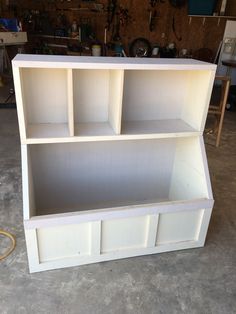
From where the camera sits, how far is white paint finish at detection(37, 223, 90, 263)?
136 centimetres

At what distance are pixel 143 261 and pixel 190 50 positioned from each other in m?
5.96

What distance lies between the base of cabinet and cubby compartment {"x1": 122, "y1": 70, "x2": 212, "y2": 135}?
507 millimetres

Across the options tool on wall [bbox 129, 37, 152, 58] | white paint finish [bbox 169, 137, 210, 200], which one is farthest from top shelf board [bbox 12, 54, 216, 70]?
tool on wall [bbox 129, 37, 152, 58]

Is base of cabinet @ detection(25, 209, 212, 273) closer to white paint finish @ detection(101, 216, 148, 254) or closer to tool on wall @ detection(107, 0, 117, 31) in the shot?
white paint finish @ detection(101, 216, 148, 254)

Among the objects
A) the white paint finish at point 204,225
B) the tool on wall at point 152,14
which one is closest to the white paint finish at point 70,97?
the white paint finish at point 204,225

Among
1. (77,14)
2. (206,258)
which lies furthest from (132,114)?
(77,14)

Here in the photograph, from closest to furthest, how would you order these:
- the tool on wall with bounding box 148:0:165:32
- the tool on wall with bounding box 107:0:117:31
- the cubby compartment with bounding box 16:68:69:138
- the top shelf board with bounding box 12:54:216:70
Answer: the top shelf board with bounding box 12:54:216:70 → the cubby compartment with bounding box 16:68:69:138 → the tool on wall with bounding box 107:0:117:31 → the tool on wall with bounding box 148:0:165:32

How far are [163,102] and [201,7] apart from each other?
5.25m

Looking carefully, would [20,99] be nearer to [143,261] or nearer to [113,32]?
[143,261]

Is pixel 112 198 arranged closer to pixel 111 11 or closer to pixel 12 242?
pixel 12 242

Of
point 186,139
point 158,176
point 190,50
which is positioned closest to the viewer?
point 186,139

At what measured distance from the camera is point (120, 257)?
156 centimetres

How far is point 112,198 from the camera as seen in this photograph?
2.04 meters

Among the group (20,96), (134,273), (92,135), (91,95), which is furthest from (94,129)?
(134,273)
